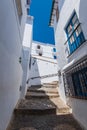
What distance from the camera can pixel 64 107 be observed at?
13.8 ft

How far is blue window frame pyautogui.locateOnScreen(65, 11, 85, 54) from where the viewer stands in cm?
368

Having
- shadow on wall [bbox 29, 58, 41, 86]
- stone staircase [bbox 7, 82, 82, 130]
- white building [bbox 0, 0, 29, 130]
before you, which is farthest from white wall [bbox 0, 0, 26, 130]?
shadow on wall [bbox 29, 58, 41, 86]

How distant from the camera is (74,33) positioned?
407cm

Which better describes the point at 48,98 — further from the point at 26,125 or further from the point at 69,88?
the point at 26,125

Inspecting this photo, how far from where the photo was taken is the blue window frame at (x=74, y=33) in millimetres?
3681

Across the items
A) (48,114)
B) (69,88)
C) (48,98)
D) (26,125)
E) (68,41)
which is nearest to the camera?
(26,125)

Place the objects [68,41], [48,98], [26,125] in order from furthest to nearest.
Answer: [48,98] → [68,41] → [26,125]

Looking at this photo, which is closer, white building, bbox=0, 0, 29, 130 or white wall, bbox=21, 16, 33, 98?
white building, bbox=0, 0, 29, 130

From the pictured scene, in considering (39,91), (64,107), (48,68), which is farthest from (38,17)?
(64,107)

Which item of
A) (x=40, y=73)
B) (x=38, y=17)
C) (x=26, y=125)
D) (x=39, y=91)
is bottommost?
(x=26, y=125)

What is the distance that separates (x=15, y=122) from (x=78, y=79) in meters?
2.47

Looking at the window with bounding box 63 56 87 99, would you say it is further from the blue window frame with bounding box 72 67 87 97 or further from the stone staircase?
the stone staircase

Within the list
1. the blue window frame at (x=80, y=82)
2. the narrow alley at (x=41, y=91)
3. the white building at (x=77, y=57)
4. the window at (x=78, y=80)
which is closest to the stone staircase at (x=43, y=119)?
the narrow alley at (x=41, y=91)

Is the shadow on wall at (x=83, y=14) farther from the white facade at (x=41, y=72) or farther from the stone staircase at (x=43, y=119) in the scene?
the white facade at (x=41, y=72)
